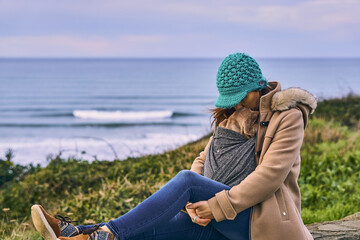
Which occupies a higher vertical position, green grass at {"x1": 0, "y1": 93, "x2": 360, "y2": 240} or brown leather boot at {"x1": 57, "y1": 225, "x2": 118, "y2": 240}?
brown leather boot at {"x1": 57, "y1": 225, "x2": 118, "y2": 240}

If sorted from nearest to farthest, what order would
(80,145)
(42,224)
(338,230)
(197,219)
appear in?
(42,224), (197,219), (338,230), (80,145)

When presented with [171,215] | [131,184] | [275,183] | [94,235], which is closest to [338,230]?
[275,183]

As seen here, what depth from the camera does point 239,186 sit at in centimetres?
235

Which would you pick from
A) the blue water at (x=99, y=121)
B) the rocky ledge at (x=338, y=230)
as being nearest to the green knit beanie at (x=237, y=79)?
the rocky ledge at (x=338, y=230)

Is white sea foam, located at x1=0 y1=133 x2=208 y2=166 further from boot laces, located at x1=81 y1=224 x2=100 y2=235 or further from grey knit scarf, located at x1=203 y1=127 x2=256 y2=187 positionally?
boot laces, located at x1=81 y1=224 x2=100 y2=235

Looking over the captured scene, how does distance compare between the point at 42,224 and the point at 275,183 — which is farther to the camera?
the point at 275,183

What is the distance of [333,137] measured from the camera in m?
7.93

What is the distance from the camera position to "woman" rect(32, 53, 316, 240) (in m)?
2.31

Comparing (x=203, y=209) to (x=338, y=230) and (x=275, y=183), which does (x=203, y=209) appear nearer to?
(x=275, y=183)

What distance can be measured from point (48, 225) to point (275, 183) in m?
1.19

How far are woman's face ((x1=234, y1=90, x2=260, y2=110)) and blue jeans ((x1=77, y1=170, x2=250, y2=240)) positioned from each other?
1.66 feet

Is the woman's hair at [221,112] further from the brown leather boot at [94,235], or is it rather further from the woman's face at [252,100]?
the brown leather boot at [94,235]

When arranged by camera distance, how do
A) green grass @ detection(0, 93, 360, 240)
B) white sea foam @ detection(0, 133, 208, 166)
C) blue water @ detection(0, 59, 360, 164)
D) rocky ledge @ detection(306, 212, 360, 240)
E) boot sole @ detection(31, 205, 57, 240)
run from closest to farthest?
1. boot sole @ detection(31, 205, 57, 240)
2. rocky ledge @ detection(306, 212, 360, 240)
3. green grass @ detection(0, 93, 360, 240)
4. white sea foam @ detection(0, 133, 208, 166)
5. blue water @ detection(0, 59, 360, 164)

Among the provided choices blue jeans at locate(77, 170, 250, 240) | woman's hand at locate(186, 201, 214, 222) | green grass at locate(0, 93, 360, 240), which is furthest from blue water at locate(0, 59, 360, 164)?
woman's hand at locate(186, 201, 214, 222)
